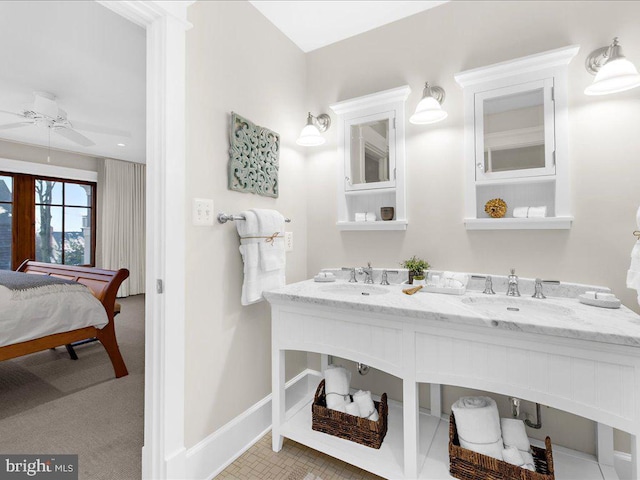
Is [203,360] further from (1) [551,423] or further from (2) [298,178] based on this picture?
(1) [551,423]

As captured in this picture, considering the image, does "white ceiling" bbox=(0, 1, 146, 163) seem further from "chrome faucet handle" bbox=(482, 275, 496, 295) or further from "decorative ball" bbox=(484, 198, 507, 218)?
"chrome faucet handle" bbox=(482, 275, 496, 295)

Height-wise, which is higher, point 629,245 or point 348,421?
point 629,245

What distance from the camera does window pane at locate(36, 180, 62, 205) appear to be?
203 inches

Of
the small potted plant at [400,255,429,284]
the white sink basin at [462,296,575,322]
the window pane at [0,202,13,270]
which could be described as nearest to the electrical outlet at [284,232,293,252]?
the small potted plant at [400,255,429,284]

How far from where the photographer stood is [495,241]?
67.7 inches

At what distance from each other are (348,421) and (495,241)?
46.8 inches

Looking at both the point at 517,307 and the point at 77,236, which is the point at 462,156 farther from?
the point at 77,236

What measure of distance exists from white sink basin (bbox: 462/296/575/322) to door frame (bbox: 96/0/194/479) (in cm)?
125

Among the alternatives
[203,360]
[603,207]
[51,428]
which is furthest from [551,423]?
[51,428]

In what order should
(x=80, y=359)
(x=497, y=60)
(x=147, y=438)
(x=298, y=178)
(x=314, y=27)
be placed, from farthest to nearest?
(x=80, y=359) < (x=298, y=178) < (x=314, y=27) < (x=497, y=60) < (x=147, y=438)

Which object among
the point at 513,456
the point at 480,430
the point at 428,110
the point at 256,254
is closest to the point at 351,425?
the point at 480,430

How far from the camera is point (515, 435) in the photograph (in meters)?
1.35

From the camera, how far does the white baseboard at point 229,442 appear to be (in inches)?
56.9

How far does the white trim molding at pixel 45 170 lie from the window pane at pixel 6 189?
19 cm
